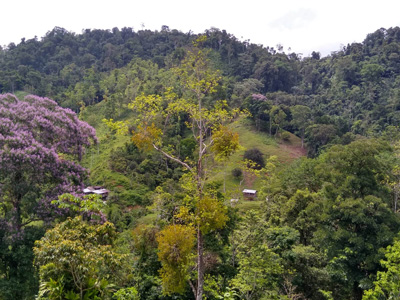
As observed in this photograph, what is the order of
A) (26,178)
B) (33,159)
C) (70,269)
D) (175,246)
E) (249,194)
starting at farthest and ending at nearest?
(249,194)
(26,178)
(33,159)
(175,246)
(70,269)

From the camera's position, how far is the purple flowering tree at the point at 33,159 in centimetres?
1057

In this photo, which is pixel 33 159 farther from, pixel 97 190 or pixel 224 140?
pixel 97 190

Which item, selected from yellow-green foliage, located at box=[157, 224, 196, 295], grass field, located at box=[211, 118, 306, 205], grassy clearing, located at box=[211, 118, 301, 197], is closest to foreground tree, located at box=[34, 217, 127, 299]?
yellow-green foliage, located at box=[157, 224, 196, 295]

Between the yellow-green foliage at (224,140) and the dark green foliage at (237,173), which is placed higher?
the yellow-green foliage at (224,140)

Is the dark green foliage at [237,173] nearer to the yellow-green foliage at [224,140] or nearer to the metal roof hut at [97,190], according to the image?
the metal roof hut at [97,190]

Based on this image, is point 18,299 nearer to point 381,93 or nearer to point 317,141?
point 317,141

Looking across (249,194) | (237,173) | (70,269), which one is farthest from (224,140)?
(237,173)

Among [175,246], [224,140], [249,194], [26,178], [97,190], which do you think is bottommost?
[249,194]

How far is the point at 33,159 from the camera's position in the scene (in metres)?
10.6

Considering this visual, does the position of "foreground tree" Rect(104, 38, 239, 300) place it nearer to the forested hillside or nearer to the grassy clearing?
the forested hillside

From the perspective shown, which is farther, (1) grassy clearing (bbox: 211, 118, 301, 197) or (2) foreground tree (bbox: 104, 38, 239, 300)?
(1) grassy clearing (bbox: 211, 118, 301, 197)

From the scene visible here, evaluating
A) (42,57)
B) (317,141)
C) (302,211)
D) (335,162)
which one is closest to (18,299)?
(302,211)

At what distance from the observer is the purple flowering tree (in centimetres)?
1057

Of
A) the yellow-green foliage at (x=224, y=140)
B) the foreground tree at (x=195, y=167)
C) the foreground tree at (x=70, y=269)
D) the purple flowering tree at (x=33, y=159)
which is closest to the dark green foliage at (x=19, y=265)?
the purple flowering tree at (x=33, y=159)
